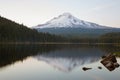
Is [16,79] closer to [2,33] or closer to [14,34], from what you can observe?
[2,33]

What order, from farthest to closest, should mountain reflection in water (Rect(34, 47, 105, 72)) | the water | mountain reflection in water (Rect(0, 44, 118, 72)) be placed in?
mountain reflection in water (Rect(0, 44, 118, 72))
mountain reflection in water (Rect(34, 47, 105, 72))
the water

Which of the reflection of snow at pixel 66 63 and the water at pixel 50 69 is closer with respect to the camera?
the water at pixel 50 69

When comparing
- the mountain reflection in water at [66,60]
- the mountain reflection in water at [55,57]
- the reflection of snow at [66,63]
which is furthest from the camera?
the mountain reflection in water at [55,57]

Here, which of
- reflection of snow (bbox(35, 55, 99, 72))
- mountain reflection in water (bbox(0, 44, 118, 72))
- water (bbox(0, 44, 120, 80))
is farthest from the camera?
mountain reflection in water (bbox(0, 44, 118, 72))

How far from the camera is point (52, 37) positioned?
199m

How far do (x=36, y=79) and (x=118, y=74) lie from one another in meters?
10.4

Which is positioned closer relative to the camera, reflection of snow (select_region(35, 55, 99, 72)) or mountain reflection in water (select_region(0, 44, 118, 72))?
reflection of snow (select_region(35, 55, 99, 72))

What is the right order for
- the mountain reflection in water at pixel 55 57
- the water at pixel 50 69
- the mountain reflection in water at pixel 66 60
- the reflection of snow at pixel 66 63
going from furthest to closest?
the mountain reflection in water at pixel 55 57, the mountain reflection in water at pixel 66 60, the reflection of snow at pixel 66 63, the water at pixel 50 69

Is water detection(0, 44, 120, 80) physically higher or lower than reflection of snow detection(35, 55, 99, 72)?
higher

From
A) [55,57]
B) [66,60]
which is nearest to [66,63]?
[66,60]

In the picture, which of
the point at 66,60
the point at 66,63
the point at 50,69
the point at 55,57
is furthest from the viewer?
the point at 55,57

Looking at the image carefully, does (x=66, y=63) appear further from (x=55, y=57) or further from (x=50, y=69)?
(x=50, y=69)

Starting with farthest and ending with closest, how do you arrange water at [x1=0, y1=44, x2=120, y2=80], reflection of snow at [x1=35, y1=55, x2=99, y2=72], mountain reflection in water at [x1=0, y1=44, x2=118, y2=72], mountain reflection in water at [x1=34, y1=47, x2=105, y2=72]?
mountain reflection in water at [x1=0, y1=44, x2=118, y2=72]
mountain reflection in water at [x1=34, y1=47, x2=105, y2=72]
reflection of snow at [x1=35, y1=55, x2=99, y2=72]
water at [x1=0, y1=44, x2=120, y2=80]

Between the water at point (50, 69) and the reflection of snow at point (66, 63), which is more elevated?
the water at point (50, 69)
